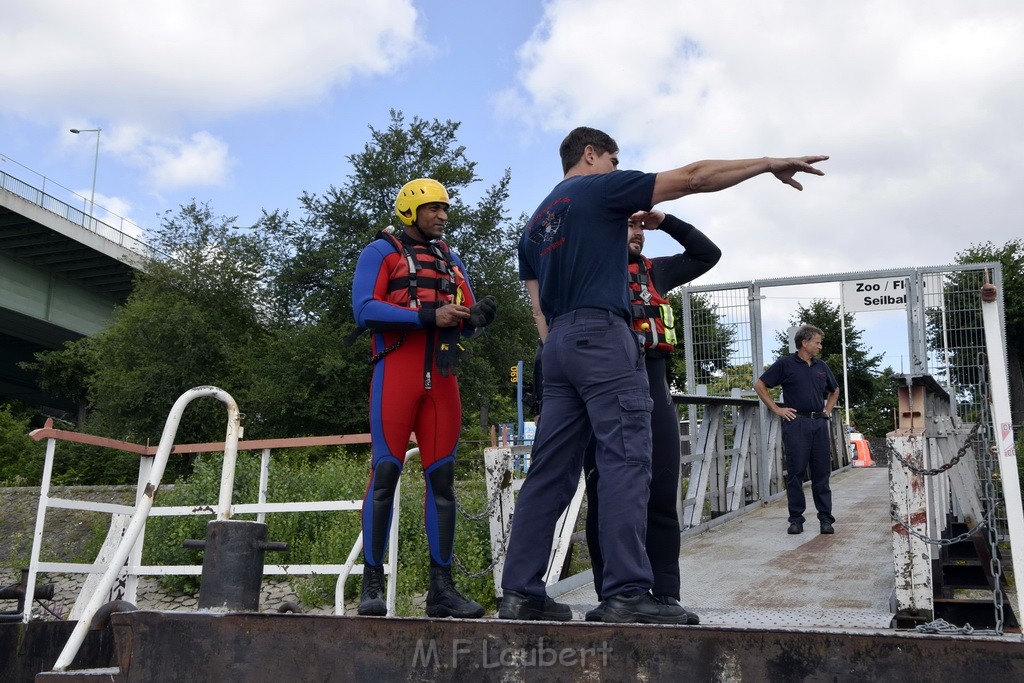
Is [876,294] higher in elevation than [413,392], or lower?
higher

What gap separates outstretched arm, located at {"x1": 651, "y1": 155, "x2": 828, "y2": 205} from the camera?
10.1 ft

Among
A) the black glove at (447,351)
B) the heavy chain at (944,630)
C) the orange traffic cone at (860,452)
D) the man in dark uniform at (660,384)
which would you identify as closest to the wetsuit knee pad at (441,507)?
the black glove at (447,351)

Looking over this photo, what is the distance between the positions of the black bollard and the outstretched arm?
1850 mm

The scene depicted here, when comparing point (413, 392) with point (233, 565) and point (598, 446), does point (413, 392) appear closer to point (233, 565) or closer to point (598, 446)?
point (598, 446)

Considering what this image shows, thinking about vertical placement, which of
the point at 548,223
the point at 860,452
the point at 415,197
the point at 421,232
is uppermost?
the point at 415,197

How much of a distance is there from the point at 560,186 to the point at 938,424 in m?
4.88

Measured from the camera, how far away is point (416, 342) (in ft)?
14.5

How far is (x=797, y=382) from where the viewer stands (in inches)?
353

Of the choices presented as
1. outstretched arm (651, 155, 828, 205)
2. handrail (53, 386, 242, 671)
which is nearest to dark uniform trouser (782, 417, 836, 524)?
outstretched arm (651, 155, 828, 205)

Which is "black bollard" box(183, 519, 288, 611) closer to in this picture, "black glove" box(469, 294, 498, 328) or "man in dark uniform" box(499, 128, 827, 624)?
"man in dark uniform" box(499, 128, 827, 624)

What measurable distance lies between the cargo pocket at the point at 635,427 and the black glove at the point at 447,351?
4.27 ft

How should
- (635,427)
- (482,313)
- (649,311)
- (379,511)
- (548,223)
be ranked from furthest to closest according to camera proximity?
(649,311) → (482,313) → (379,511) → (548,223) → (635,427)

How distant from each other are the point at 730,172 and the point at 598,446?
3.50ft


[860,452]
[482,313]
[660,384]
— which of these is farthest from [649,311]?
[860,452]
